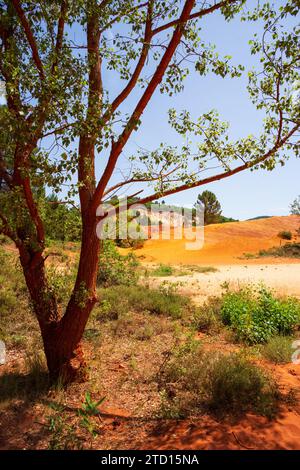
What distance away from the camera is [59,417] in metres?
3.66

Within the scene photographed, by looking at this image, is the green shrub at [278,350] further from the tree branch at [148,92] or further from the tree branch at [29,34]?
the tree branch at [29,34]

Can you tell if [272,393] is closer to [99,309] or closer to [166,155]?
[166,155]

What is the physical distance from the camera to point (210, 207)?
42844mm

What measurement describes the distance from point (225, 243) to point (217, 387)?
88.3 feet

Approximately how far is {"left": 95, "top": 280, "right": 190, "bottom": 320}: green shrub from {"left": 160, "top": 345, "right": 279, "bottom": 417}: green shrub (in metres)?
2.82

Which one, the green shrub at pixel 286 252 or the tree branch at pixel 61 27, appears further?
the green shrub at pixel 286 252

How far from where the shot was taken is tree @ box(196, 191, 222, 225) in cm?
4194

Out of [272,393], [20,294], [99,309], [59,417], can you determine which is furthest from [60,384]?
[20,294]

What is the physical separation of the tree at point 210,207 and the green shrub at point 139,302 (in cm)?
3338

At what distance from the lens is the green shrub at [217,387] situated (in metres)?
3.97

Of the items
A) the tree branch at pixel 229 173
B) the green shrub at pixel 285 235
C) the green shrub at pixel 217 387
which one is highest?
the tree branch at pixel 229 173

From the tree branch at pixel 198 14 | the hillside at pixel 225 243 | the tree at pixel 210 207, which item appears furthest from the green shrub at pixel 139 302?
the tree at pixel 210 207

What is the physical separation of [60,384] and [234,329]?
12.1 feet

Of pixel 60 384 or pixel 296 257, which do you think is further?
pixel 296 257
